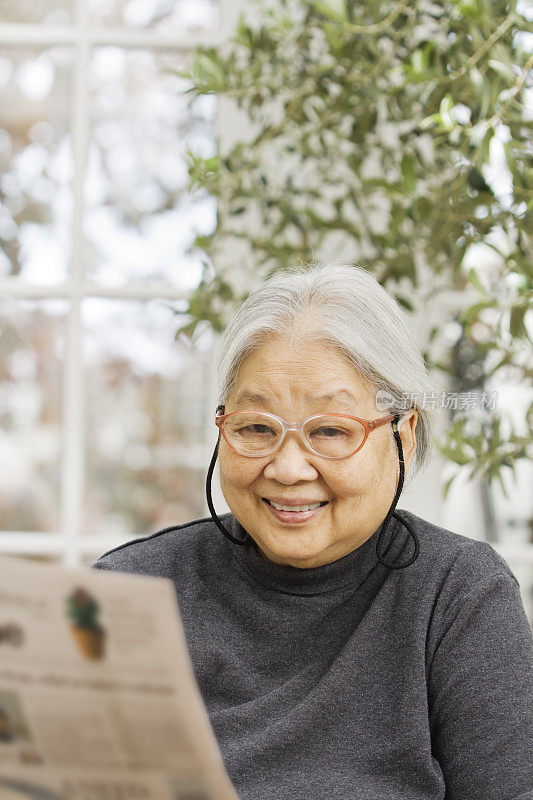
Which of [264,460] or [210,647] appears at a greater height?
[264,460]

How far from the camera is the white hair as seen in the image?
1276mm

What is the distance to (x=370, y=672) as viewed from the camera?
50.1 inches

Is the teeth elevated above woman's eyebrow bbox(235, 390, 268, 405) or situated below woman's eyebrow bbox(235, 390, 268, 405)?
below

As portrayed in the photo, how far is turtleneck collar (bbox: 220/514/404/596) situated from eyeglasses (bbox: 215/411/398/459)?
0.21 metres

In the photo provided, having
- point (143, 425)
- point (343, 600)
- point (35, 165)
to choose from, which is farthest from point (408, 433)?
point (35, 165)

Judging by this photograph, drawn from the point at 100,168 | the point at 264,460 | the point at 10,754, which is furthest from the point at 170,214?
the point at 10,754

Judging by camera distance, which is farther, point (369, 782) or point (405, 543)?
point (405, 543)

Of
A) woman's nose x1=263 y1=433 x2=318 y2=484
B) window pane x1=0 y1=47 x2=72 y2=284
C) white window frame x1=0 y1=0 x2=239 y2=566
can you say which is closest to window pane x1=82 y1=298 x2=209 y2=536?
white window frame x1=0 y1=0 x2=239 y2=566

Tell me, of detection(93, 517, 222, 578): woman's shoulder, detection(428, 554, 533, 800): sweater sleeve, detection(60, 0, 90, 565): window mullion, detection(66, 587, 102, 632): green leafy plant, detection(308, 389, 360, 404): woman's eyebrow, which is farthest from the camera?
detection(60, 0, 90, 565): window mullion

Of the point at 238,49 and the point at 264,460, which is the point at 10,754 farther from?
the point at 238,49

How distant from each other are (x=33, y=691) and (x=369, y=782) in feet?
2.24

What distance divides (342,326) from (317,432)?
16 centimetres

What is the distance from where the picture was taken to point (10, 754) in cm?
71

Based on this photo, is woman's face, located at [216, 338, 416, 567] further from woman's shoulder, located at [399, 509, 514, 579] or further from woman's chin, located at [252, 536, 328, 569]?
woman's shoulder, located at [399, 509, 514, 579]
